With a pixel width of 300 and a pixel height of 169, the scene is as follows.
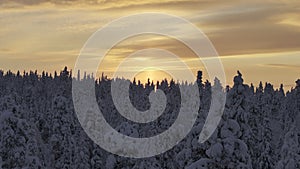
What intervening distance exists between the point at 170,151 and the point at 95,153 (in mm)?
6843

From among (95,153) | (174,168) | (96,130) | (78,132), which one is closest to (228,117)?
(174,168)

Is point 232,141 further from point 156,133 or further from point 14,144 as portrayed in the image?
point 156,133

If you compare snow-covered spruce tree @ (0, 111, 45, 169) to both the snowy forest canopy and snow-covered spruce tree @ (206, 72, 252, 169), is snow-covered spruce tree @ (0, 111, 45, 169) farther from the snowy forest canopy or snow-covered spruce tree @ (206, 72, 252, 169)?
snow-covered spruce tree @ (206, 72, 252, 169)

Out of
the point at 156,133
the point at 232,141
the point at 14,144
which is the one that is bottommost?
the point at 14,144

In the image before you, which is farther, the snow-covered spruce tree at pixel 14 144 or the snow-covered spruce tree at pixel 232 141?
the snow-covered spruce tree at pixel 14 144

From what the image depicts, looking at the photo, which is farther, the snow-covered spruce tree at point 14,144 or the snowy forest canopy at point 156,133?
the snow-covered spruce tree at point 14,144

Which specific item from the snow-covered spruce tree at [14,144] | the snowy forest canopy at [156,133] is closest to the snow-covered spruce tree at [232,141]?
the snowy forest canopy at [156,133]

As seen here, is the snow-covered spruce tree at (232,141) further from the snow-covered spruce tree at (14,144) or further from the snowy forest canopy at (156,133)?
the snow-covered spruce tree at (14,144)

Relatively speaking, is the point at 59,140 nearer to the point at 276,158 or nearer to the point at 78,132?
the point at 78,132

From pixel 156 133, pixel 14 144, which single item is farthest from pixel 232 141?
pixel 156 133

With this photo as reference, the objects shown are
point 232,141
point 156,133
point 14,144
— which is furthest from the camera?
point 156,133

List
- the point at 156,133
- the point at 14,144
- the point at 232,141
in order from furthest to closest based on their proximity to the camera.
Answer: the point at 156,133 → the point at 14,144 → the point at 232,141

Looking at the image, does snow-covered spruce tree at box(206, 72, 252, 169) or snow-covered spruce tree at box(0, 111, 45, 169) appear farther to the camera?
snow-covered spruce tree at box(0, 111, 45, 169)

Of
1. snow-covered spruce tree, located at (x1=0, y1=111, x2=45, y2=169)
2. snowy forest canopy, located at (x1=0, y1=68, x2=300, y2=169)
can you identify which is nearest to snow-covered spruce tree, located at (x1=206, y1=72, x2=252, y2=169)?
snowy forest canopy, located at (x1=0, y1=68, x2=300, y2=169)
